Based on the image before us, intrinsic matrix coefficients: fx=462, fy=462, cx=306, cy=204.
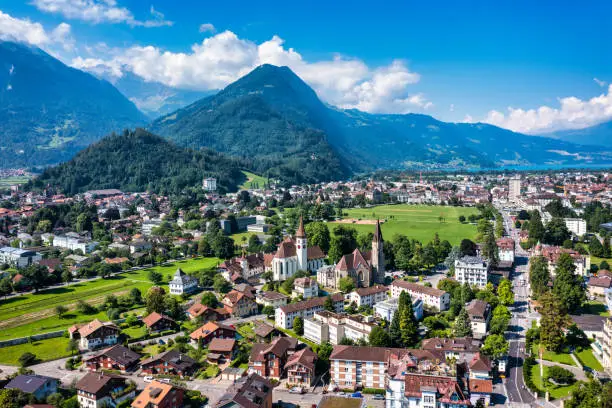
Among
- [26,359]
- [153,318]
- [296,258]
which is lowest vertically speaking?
[26,359]

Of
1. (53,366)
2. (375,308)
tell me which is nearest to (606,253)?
(375,308)

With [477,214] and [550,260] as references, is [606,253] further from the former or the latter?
[477,214]

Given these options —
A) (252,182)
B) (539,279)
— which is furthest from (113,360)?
(252,182)

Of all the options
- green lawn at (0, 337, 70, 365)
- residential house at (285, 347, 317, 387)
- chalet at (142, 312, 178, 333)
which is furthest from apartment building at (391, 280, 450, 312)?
green lawn at (0, 337, 70, 365)

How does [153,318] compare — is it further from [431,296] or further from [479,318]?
[479,318]

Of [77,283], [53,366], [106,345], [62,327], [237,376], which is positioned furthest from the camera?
[77,283]

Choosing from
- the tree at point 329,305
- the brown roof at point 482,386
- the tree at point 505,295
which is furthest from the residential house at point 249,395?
the tree at point 505,295
